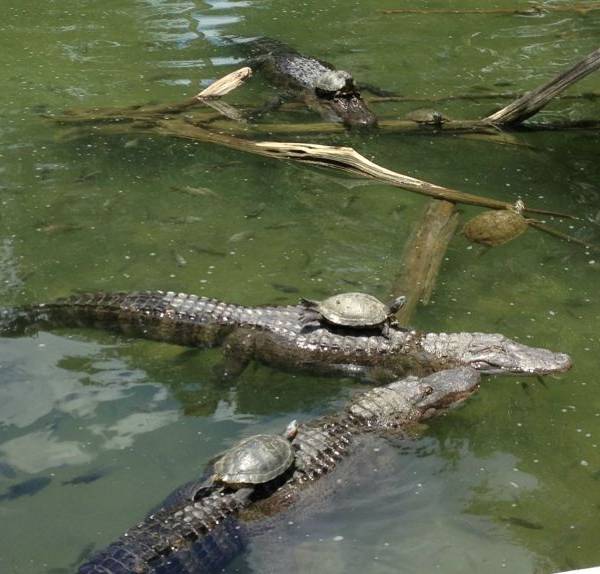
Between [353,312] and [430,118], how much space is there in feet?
14.0

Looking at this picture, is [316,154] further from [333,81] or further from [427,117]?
[333,81]

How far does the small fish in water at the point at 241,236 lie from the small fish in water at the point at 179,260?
481 mm

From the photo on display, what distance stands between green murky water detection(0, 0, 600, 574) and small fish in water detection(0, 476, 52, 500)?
0.05ft

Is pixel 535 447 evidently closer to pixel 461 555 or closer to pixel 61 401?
pixel 461 555

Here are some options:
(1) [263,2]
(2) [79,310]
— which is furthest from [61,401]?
(1) [263,2]

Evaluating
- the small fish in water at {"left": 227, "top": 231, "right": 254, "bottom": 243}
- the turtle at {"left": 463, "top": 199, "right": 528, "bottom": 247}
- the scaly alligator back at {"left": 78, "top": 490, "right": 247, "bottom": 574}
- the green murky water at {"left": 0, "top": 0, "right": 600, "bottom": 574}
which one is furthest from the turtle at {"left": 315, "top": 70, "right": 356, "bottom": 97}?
the scaly alligator back at {"left": 78, "top": 490, "right": 247, "bottom": 574}

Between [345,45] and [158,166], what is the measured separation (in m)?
4.77

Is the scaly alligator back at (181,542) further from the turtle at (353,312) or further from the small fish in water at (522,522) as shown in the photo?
the turtle at (353,312)

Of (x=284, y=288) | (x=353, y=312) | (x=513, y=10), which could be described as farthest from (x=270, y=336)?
(x=513, y=10)

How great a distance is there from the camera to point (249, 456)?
5.70 meters

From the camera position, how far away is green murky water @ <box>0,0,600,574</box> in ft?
19.1

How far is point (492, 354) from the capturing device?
7.25 m

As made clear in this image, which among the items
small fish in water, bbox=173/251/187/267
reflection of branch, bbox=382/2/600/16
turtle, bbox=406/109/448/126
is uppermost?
reflection of branch, bbox=382/2/600/16

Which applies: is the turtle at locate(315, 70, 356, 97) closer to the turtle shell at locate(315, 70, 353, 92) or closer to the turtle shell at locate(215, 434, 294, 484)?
the turtle shell at locate(315, 70, 353, 92)
